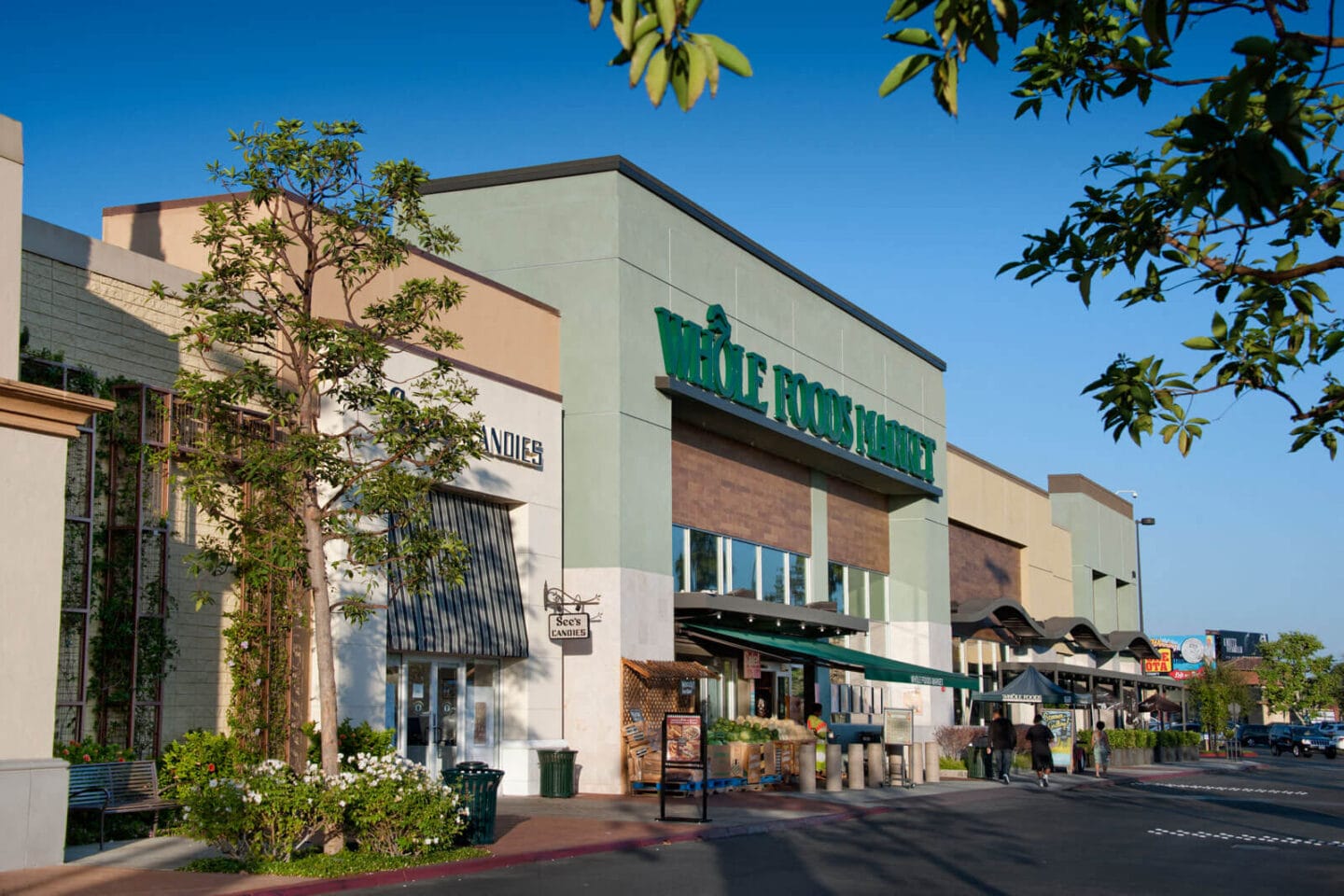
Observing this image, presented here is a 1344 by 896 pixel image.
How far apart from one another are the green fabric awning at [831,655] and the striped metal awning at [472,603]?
233 inches

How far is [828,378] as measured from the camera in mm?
37594

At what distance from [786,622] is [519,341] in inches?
432

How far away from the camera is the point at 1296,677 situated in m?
113

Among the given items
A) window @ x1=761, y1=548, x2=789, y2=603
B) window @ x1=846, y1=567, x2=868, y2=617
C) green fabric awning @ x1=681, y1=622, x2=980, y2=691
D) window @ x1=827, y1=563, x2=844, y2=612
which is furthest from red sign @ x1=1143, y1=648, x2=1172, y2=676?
window @ x1=761, y1=548, x2=789, y2=603

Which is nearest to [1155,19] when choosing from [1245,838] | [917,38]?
[917,38]

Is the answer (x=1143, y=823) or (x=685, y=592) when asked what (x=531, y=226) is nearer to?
(x=685, y=592)

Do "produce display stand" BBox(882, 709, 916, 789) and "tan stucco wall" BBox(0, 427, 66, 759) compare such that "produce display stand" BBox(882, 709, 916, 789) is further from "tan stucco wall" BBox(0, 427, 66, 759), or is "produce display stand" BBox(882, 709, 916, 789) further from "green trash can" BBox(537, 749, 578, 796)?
"tan stucco wall" BBox(0, 427, 66, 759)

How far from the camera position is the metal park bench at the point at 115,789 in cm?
1667

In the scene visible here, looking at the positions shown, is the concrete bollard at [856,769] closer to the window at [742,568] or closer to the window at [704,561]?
the window at [742,568]

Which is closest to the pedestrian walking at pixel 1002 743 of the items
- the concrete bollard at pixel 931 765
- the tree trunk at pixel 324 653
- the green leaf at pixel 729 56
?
the concrete bollard at pixel 931 765

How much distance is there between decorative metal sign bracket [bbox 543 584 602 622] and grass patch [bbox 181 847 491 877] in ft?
37.0

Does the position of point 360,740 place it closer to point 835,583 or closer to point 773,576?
point 773,576

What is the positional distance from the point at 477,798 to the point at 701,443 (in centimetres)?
1630

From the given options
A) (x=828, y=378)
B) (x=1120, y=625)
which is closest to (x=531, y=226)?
(x=828, y=378)
